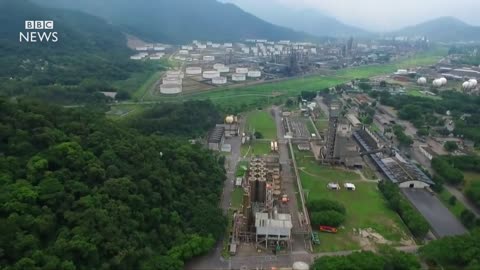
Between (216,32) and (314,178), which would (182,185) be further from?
(216,32)

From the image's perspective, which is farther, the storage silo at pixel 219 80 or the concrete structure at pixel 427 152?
the storage silo at pixel 219 80

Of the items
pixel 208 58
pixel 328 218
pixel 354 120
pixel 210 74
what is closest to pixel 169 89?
pixel 210 74

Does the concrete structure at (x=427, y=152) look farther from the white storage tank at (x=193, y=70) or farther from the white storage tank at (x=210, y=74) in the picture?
the white storage tank at (x=193, y=70)

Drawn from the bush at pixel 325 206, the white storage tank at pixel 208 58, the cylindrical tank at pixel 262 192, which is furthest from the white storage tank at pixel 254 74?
the cylindrical tank at pixel 262 192

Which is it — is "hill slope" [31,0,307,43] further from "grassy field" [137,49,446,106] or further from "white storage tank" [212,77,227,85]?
"grassy field" [137,49,446,106]

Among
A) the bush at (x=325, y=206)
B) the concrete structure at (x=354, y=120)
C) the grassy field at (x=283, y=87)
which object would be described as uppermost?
the grassy field at (x=283, y=87)
